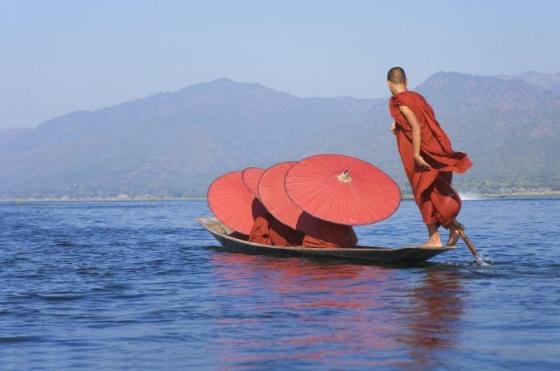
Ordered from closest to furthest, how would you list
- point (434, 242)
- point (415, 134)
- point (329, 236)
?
point (415, 134) < point (434, 242) < point (329, 236)

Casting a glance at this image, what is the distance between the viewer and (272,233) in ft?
75.4

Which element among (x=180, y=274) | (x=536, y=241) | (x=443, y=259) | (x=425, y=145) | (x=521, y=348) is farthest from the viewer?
(x=536, y=241)

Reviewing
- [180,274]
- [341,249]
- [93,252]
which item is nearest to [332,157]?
[341,249]

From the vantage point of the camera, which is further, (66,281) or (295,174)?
(295,174)

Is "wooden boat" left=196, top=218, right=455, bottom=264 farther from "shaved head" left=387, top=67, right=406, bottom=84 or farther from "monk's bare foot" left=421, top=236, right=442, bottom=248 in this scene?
"shaved head" left=387, top=67, right=406, bottom=84

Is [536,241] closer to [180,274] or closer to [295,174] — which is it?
[295,174]

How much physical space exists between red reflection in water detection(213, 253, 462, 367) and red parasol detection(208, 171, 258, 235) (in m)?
7.29

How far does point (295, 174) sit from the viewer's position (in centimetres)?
2086

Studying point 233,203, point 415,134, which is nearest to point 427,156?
point 415,134

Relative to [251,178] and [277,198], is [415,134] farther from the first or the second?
[251,178]

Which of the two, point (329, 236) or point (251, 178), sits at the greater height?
point (251, 178)

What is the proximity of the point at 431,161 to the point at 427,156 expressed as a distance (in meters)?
0.10

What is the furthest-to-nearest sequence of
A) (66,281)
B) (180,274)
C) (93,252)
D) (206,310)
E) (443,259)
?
1. (93,252)
2. (443,259)
3. (180,274)
4. (66,281)
5. (206,310)

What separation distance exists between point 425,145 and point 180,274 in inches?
206
